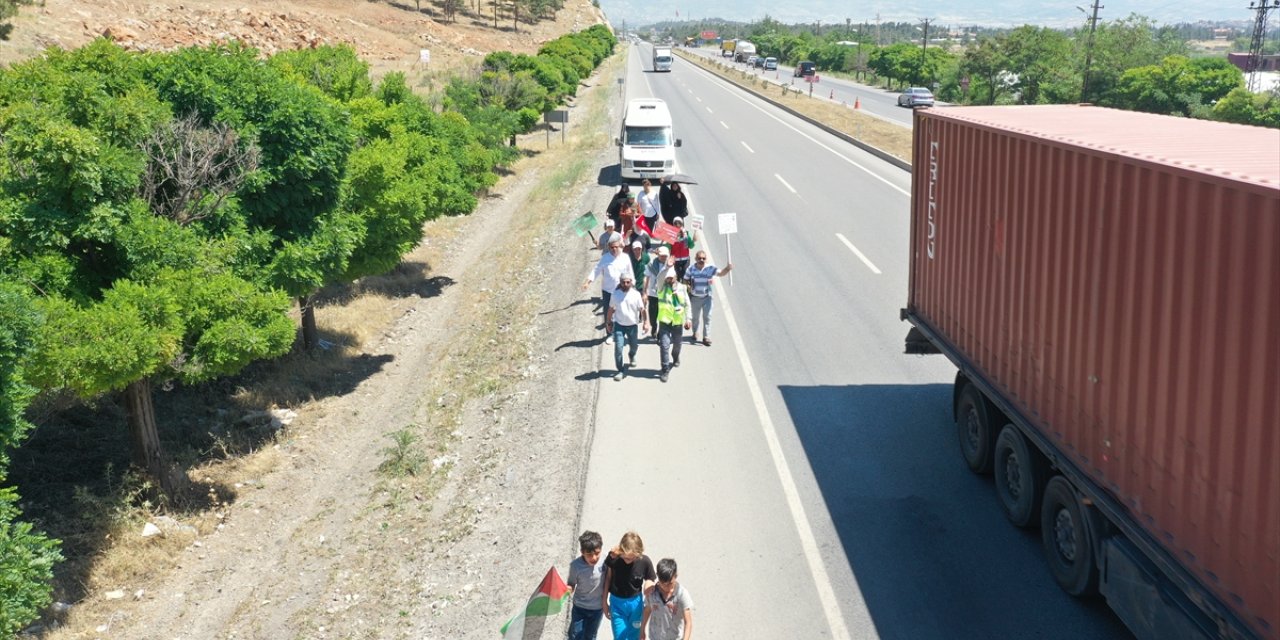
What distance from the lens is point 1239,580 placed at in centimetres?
598

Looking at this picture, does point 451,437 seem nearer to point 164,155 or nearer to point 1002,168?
point 164,155

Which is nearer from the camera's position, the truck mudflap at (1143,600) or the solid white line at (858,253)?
the truck mudflap at (1143,600)

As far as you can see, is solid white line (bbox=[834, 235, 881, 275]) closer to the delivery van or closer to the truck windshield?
the delivery van

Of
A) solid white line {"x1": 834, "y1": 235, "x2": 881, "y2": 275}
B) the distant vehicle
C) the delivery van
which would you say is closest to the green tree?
solid white line {"x1": 834, "y1": 235, "x2": 881, "y2": 275}

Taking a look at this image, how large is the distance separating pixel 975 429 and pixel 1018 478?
1281 mm


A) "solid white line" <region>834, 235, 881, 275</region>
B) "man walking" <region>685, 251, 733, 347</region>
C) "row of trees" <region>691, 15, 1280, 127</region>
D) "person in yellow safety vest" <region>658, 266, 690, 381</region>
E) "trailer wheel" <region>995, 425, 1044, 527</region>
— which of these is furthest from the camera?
"row of trees" <region>691, 15, 1280, 127</region>

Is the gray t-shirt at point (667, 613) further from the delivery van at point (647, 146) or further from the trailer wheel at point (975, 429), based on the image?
the delivery van at point (647, 146)

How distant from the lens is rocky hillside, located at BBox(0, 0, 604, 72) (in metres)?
48.5

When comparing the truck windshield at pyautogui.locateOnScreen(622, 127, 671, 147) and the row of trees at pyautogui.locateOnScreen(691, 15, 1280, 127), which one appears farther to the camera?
the row of trees at pyautogui.locateOnScreen(691, 15, 1280, 127)

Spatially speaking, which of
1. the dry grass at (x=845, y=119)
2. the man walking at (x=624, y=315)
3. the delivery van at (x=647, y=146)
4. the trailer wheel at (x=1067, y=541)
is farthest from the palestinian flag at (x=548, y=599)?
the dry grass at (x=845, y=119)

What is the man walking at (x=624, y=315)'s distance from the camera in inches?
552

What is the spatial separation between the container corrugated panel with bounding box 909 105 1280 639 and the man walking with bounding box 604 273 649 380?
180 inches

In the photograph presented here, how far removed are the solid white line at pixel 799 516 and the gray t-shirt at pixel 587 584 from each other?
2105 mm

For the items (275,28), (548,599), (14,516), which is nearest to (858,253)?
(548,599)
